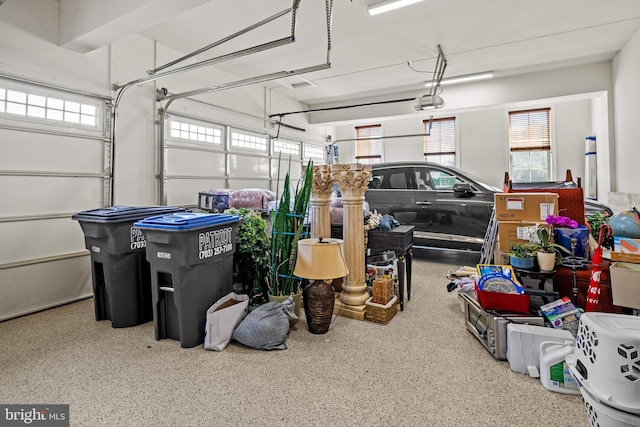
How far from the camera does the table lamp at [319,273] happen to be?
2273 millimetres

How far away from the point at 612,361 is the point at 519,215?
6.67ft

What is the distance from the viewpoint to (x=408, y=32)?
3967 mm

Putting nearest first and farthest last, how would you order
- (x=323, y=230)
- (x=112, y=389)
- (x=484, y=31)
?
(x=112, y=389) → (x=323, y=230) → (x=484, y=31)

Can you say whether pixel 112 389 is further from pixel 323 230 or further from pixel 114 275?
pixel 323 230

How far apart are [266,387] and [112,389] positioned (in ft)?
2.90

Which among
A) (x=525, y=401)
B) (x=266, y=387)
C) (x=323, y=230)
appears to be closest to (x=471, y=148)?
(x=323, y=230)

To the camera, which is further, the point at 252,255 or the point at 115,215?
the point at 252,255

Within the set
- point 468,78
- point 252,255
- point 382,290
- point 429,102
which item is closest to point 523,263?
point 382,290

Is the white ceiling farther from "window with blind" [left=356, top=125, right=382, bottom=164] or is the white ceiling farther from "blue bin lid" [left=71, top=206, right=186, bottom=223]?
"window with blind" [left=356, top=125, right=382, bottom=164]

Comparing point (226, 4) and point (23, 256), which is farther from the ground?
point (226, 4)

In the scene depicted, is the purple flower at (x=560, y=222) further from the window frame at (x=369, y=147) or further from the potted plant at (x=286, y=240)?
the window frame at (x=369, y=147)

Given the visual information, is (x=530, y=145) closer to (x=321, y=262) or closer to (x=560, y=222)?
(x=560, y=222)

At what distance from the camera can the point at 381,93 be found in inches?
257

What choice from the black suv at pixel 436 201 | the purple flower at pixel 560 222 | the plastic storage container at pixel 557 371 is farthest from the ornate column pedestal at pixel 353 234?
the black suv at pixel 436 201
